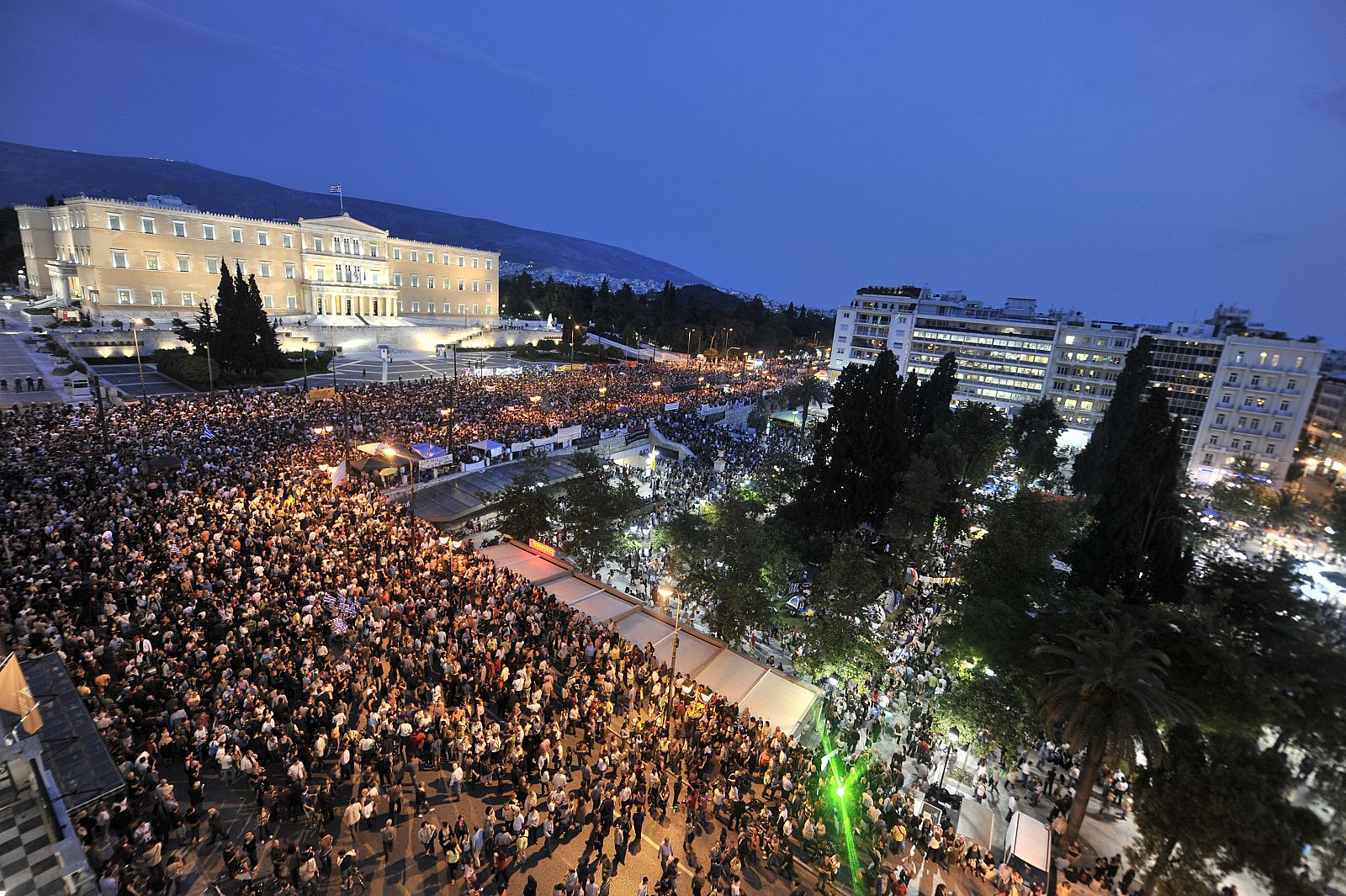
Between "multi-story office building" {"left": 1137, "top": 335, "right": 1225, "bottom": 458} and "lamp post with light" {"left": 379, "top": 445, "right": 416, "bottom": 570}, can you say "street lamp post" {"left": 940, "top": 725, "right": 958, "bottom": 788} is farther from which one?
"multi-story office building" {"left": 1137, "top": 335, "right": 1225, "bottom": 458}

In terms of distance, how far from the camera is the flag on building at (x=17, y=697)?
9.30 m

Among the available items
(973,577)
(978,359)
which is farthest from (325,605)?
(978,359)

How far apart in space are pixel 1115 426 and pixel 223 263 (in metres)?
60.7

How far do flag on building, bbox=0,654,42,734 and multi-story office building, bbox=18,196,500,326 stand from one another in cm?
4596

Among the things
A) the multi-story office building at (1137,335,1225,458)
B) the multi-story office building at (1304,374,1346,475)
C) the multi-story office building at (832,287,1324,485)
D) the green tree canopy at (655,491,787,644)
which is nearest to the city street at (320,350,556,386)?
the green tree canopy at (655,491,787,644)

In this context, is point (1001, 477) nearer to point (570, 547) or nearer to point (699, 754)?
point (570, 547)

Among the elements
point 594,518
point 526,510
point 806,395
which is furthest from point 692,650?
point 806,395

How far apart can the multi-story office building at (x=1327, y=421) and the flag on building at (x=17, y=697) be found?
73.5 meters

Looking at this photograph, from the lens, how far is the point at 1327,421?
174ft

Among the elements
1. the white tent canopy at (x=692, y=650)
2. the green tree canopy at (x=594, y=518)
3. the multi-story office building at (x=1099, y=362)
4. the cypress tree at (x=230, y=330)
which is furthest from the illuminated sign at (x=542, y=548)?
the cypress tree at (x=230, y=330)

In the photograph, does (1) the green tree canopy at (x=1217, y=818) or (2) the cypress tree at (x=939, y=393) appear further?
(2) the cypress tree at (x=939, y=393)

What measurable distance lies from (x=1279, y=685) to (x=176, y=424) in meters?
40.1

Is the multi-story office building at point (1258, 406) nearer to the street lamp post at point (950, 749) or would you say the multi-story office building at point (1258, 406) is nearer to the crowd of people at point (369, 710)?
the street lamp post at point (950, 749)

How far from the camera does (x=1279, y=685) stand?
41.6ft
